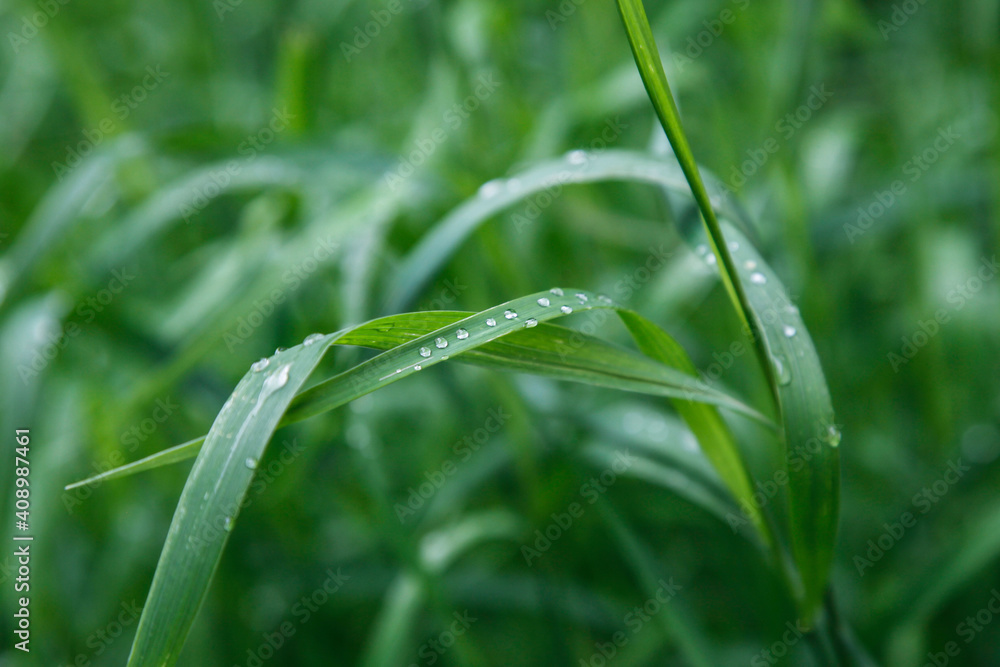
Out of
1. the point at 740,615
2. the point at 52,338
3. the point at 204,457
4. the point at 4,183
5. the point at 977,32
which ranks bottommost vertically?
the point at 740,615

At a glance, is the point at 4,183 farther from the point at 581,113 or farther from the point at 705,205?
the point at 705,205

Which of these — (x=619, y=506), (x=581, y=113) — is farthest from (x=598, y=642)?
(x=581, y=113)
